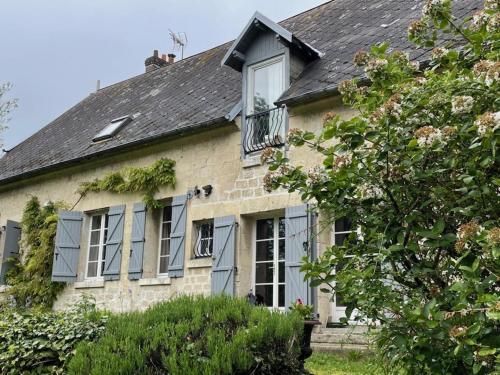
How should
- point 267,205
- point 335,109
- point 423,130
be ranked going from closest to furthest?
point 423,130, point 335,109, point 267,205

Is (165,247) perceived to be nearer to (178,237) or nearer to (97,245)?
(178,237)

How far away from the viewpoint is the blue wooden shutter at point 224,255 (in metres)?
8.61

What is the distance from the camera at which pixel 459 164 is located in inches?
94.1

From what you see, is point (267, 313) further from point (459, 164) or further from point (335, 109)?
point (335, 109)

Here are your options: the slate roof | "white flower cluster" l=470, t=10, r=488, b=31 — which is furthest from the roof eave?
"white flower cluster" l=470, t=10, r=488, b=31

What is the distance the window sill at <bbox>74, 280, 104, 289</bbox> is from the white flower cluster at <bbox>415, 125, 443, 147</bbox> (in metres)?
9.17

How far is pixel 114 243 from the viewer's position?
1041 centimetres

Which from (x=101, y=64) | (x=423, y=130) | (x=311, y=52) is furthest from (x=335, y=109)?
(x=101, y=64)

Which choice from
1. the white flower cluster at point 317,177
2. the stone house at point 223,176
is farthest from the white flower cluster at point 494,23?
the stone house at point 223,176

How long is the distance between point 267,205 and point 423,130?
637 cm

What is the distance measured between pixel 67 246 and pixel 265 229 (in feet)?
14.6

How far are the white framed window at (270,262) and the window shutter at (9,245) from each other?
21.8 ft

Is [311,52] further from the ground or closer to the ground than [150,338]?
further from the ground

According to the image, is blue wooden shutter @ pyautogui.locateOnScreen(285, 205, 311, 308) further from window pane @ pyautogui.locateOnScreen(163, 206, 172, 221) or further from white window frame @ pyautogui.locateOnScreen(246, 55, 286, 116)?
window pane @ pyautogui.locateOnScreen(163, 206, 172, 221)
